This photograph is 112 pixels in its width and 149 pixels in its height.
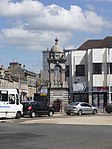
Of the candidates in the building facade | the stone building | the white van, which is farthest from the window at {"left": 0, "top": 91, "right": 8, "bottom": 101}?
the building facade

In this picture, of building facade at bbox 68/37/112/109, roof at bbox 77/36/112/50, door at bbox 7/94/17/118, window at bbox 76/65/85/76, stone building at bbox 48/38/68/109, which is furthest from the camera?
roof at bbox 77/36/112/50

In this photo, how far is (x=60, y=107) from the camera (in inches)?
2223

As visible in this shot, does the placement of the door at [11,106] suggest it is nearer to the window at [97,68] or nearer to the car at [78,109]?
the car at [78,109]

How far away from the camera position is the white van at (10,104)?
35.7 meters

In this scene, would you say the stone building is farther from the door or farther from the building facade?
the door

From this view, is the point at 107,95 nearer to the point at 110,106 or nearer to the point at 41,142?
the point at 110,106

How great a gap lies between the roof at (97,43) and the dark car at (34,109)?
30.7 meters

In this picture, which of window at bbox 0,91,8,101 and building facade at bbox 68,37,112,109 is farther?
building facade at bbox 68,37,112,109

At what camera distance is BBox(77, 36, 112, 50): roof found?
72.4 metres

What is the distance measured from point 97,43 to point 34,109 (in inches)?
1531

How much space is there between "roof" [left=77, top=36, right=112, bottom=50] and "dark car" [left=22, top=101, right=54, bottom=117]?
30697mm

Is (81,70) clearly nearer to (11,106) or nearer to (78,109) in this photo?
(78,109)

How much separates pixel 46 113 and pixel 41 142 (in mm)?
26019

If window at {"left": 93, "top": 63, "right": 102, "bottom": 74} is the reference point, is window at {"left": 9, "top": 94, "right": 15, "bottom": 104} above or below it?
below
